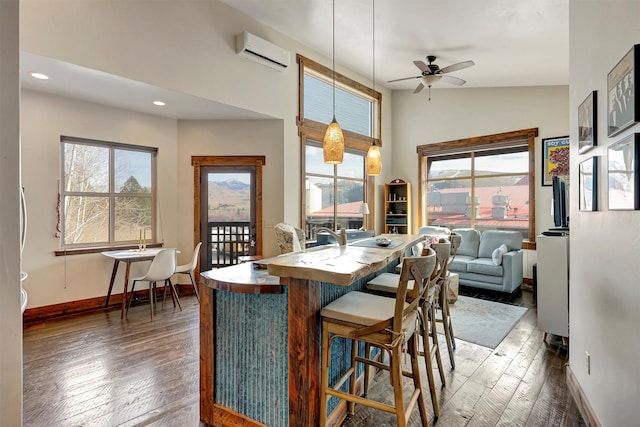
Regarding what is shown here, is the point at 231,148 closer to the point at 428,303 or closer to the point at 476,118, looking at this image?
the point at 428,303

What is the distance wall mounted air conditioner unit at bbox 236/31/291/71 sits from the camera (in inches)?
174

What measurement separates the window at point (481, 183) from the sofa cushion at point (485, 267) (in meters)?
1.22

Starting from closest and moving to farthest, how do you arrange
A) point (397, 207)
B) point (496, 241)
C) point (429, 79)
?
1. point (429, 79)
2. point (496, 241)
3. point (397, 207)

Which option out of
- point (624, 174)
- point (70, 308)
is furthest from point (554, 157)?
point (70, 308)

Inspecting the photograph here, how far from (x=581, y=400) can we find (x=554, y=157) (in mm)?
4629

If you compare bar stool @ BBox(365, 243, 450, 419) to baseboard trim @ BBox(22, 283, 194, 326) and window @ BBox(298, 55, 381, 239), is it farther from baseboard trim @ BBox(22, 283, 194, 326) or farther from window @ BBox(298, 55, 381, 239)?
baseboard trim @ BBox(22, 283, 194, 326)

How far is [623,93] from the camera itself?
59.8 inches

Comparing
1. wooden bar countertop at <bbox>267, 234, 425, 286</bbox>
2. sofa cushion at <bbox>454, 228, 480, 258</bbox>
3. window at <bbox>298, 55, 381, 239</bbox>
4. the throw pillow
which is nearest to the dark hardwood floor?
wooden bar countertop at <bbox>267, 234, 425, 286</bbox>

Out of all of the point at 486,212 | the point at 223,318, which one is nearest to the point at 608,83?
the point at 223,318

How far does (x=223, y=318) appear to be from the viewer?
1932 millimetres

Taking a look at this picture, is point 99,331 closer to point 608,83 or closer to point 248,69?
point 248,69

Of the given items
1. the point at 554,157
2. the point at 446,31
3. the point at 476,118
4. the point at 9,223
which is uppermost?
the point at 446,31

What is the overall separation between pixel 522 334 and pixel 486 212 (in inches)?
133

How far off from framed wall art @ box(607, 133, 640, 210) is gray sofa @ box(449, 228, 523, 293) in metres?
3.66
